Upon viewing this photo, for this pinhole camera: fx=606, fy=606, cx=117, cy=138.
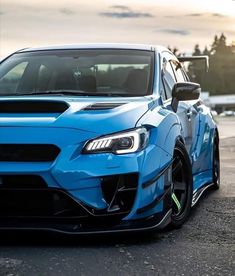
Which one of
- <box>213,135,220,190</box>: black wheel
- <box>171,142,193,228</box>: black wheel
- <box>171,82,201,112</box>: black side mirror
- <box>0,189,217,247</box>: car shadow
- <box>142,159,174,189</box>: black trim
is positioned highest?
<box>171,82,201,112</box>: black side mirror

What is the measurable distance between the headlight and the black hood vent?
0.48 m

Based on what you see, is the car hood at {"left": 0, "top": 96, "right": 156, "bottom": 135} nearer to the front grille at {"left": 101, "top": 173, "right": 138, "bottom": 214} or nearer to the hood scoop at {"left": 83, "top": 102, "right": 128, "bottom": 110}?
the hood scoop at {"left": 83, "top": 102, "right": 128, "bottom": 110}

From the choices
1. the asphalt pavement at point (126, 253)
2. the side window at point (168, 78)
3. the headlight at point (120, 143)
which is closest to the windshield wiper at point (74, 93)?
the side window at point (168, 78)

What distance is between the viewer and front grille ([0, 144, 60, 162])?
13.5 ft

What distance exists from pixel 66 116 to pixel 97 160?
0.45 meters

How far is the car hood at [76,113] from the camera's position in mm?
4230

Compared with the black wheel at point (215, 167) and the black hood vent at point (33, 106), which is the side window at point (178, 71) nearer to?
the black wheel at point (215, 167)

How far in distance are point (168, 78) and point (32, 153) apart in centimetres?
205

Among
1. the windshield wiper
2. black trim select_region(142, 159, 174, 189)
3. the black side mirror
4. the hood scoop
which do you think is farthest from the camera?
the black side mirror

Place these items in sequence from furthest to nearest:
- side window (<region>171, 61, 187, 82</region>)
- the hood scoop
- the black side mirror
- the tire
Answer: the tire, side window (<region>171, 61, 187, 82</region>), the black side mirror, the hood scoop

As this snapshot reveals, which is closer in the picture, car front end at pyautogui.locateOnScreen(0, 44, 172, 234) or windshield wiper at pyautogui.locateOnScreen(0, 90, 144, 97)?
car front end at pyautogui.locateOnScreen(0, 44, 172, 234)

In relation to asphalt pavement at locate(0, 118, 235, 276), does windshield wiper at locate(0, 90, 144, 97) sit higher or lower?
higher

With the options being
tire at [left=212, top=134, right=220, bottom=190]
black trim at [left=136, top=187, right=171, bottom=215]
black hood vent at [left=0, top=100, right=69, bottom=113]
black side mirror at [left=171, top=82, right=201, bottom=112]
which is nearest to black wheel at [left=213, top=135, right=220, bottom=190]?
tire at [left=212, top=134, right=220, bottom=190]

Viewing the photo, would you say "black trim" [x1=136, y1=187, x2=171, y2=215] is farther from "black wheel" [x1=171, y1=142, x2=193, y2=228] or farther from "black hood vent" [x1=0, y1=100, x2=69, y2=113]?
"black hood vent" [x1=0, y1=100, x2=69, y2=113]
